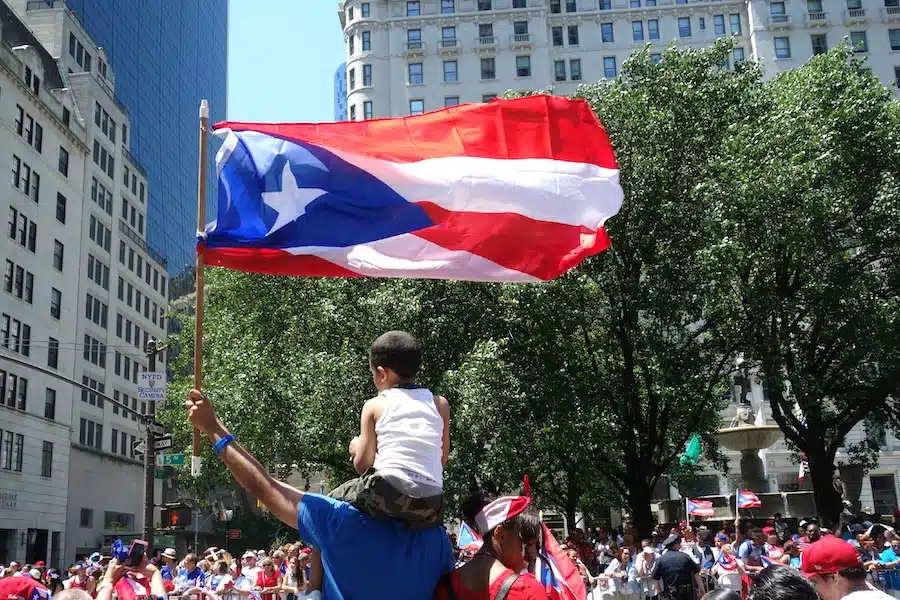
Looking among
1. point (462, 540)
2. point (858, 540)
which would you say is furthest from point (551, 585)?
point (858, 540)

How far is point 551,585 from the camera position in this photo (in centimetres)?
571

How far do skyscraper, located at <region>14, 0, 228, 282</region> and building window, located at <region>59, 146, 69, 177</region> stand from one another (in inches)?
891

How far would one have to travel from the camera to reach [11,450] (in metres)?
47.6

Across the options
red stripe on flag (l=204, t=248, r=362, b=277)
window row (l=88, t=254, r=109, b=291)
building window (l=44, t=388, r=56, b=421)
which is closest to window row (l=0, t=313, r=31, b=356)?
building window (l=44, t=388, r=56, b=421)

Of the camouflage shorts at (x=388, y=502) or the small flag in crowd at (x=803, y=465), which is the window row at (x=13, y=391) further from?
the camouflage shorts at (x=388, y=502)

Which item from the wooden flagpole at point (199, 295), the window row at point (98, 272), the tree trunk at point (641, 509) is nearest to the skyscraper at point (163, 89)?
the window row at point (98, 272)

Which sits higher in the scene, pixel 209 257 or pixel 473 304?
pixel 473 304

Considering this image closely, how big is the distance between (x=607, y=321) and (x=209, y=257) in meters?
21.8

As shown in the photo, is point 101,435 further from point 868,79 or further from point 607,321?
point 868,79

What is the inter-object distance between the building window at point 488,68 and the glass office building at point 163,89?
77.2 ft

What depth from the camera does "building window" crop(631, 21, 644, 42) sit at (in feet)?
254

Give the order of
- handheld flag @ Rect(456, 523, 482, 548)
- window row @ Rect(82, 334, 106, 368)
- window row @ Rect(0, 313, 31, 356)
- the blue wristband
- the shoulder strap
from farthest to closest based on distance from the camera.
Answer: window row @ Rect(82, 334, 106, 368) < window row @ Rect(0, 313, 31, 356) < handheld flag @ Rect(456, 523, 482, 548) < the blue wristband < the shoulder strap

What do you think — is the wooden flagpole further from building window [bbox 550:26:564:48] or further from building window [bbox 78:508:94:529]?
building window [bbox 550:26:564:48]

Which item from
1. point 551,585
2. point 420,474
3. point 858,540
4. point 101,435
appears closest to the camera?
point 420,474
